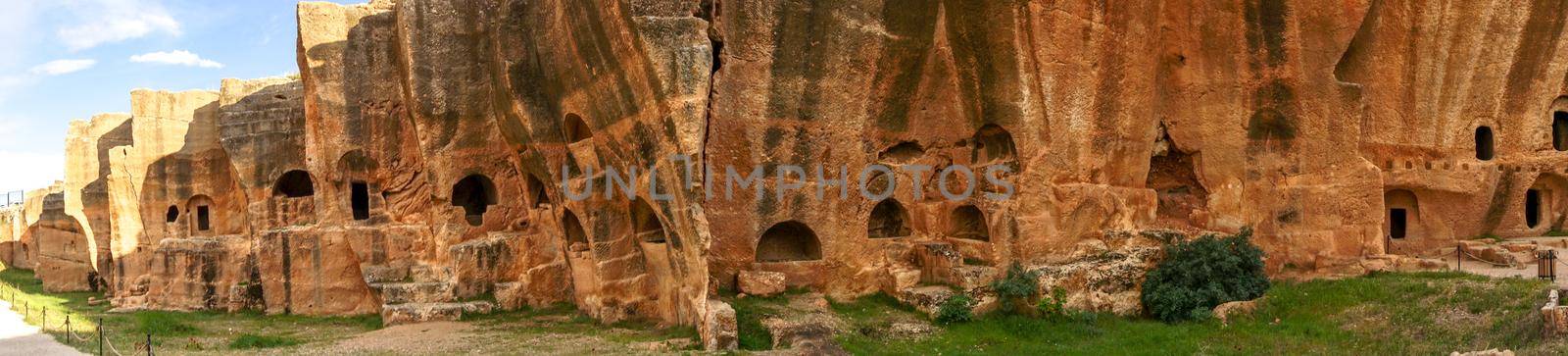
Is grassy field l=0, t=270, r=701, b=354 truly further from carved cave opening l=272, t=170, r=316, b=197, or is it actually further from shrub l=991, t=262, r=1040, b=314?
shrub l=991, t=262, r=1040, b=314

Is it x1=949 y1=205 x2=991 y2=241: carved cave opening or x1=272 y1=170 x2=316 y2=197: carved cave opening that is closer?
x1=949 y1=205 x2=991 y2=241: carved cave opening

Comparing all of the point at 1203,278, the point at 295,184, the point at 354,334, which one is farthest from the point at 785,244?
the point at 295,184

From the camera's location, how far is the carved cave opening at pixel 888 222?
1658cm

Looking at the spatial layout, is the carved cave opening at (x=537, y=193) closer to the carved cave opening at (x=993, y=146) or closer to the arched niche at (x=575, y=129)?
the arched niche at (x=575, y=129)

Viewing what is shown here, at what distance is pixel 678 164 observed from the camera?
12.9 m

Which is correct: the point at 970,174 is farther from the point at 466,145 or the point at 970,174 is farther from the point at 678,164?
the point at 466,145

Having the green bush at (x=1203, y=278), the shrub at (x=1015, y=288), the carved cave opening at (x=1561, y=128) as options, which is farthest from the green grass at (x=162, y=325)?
the carved cave opening at (x=1561, y=128)

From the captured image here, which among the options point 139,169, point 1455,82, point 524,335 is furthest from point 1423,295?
point 139,169

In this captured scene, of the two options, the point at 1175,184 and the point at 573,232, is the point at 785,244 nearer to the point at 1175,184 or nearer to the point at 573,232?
the point at 573,232

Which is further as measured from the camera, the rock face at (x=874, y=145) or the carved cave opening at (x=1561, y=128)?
the carved cave opening at (x=1561, y=128)

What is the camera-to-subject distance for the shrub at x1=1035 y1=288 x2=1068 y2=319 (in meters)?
14.6

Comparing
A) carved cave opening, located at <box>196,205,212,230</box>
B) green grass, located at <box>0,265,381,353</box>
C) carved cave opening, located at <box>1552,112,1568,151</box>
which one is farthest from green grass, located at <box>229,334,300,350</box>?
carved cave opening, located at <box>1552,112,1568,151</box>

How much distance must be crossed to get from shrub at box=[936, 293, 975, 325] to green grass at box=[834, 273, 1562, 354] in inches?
6.2

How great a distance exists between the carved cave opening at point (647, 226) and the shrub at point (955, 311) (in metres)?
4.23
